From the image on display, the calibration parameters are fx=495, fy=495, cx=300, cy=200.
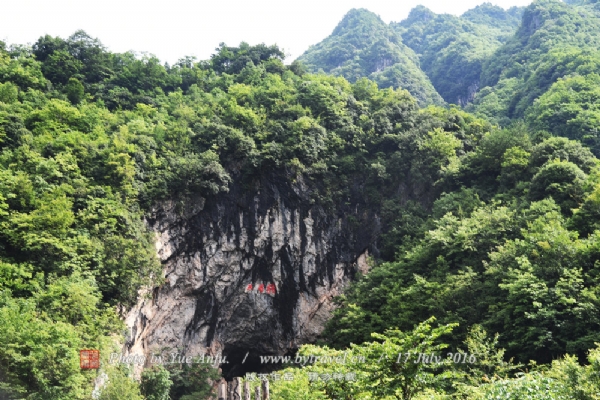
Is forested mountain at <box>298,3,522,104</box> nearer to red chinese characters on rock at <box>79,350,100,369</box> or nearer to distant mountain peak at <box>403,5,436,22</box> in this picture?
distant mountain peak at <box>403,5,436,22</box>

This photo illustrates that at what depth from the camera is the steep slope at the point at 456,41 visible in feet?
165

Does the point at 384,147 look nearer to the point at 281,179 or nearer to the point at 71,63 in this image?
the point at 281,179

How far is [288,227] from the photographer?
24.0 metres

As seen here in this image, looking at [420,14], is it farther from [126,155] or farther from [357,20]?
[126,155]

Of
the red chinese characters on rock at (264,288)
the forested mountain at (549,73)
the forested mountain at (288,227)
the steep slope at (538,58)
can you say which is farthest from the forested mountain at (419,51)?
the red chinese characters on rock at (264,288)

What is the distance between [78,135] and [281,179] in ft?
30.2

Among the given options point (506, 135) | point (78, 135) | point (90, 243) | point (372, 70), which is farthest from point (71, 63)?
point (372, 70)

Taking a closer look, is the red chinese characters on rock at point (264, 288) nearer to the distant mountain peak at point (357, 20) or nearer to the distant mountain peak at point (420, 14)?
the distant mountain peak at point (357, 20)

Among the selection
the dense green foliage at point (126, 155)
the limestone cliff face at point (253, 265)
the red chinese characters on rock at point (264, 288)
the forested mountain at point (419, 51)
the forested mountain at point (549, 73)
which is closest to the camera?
the dense green foliage at point (126, 155)

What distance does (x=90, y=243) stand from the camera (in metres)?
15.7

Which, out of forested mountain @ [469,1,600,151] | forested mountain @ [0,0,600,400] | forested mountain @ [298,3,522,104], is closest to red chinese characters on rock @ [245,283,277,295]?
forested mountain @ [0,0,600,400]

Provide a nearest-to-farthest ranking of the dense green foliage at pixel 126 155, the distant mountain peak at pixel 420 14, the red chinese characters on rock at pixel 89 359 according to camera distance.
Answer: the red chinese characters on rock at pixel 89 359, the dense green foliage at pixel 126 155, the distant mountain peak at pixel 420 14

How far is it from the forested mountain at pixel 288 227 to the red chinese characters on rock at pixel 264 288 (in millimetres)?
96

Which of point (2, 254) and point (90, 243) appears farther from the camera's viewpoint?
point (90, 243)
